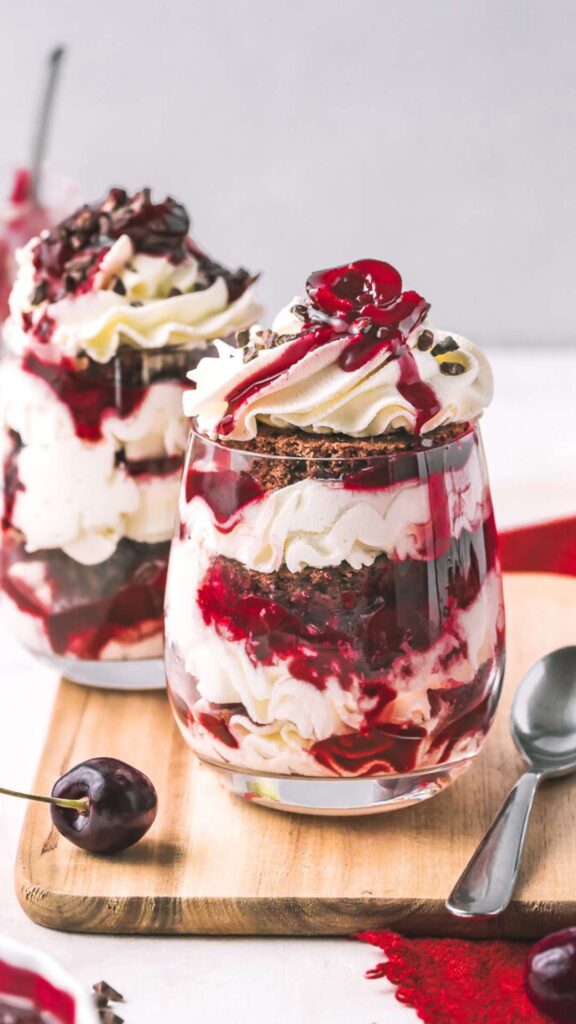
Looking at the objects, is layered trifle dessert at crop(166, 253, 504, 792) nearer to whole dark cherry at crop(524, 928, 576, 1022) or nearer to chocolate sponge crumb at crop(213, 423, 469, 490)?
chocolate sponge crumb at crop(213, 423, 469, 490)

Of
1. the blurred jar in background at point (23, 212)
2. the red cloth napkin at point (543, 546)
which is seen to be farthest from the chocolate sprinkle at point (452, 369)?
the blurred jar in background at point (23, 212)

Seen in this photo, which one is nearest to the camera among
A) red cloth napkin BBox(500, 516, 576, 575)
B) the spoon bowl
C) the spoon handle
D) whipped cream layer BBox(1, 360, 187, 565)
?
the spoon handle

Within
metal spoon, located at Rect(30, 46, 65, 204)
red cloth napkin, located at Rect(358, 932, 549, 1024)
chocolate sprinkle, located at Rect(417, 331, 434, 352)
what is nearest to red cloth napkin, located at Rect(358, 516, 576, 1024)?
red cloth napkin, located at Rect(358, 932, 549, 1024)

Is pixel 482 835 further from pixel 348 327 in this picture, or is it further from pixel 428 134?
pixel 428 134

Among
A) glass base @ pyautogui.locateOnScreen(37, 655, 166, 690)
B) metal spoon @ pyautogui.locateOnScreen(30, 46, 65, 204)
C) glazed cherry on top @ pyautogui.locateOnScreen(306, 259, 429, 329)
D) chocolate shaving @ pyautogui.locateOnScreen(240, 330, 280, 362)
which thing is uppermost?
glazed cherry on top @ pyautogui.locateOnScreen(306, 259, 429, 329)

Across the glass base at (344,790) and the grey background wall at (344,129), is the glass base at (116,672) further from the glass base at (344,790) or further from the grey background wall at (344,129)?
the grey background wall at (344,129)

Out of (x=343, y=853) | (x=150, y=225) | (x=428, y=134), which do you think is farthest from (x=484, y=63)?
(x=343, y=853)
